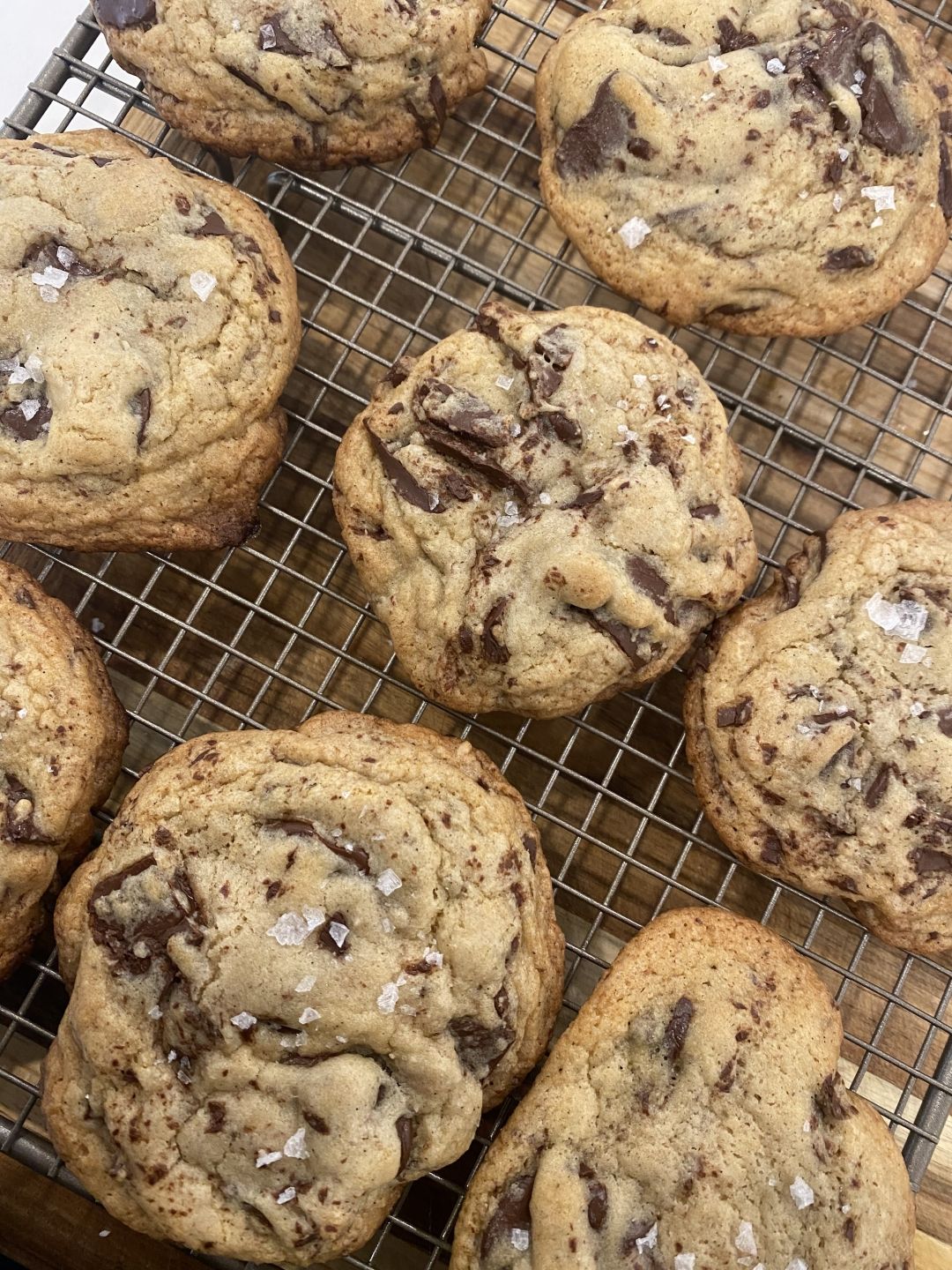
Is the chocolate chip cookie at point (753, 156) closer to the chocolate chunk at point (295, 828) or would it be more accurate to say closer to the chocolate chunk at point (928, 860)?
the chocolate chunk at point (928, 860)

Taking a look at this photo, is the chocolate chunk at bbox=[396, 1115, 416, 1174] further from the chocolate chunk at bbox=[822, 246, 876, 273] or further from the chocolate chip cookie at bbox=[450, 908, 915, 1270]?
the chocolate chunk at bbox=[822, 246, 876, 273]

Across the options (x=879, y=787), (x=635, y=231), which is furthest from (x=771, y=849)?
(x=635, y=231)

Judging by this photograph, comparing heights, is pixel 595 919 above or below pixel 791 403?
below

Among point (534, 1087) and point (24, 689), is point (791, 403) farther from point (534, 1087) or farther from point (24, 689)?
point (24, 689)

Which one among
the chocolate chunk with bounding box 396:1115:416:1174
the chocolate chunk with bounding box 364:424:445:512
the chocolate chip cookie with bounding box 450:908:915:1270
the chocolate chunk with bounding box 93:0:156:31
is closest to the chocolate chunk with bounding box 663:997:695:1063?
the chocolate chip cookie with bounding box 450:908:915:1270

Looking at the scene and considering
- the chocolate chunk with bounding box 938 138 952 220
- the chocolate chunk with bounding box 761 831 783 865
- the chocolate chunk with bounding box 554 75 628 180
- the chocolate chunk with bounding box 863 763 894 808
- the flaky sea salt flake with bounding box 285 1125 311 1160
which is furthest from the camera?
the chocolate chunk with bounding box 938 138 952 220

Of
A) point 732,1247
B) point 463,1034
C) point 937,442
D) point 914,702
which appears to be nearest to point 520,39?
point 937,442
